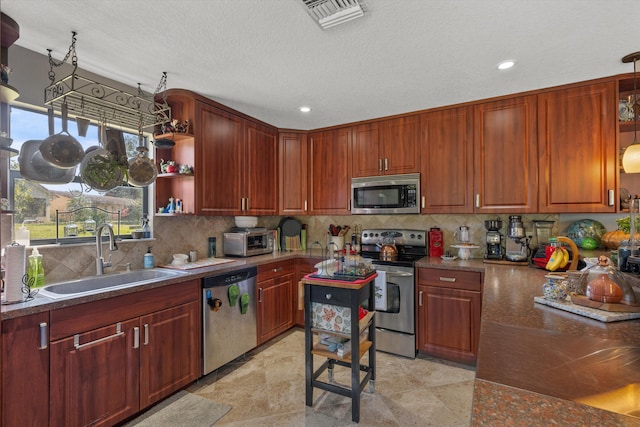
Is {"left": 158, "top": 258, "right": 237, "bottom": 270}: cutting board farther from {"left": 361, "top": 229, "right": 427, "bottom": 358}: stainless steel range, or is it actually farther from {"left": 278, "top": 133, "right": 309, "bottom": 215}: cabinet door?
{"left": 361, "top": 229, "right": 427, "bottom": 358}: stainless steel range

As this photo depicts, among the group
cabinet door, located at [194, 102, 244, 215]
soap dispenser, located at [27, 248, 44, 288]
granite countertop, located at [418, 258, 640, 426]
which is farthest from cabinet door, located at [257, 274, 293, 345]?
granite countertop, located at [418, 258, 640, 426]

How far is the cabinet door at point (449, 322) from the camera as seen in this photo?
2753 millimetres

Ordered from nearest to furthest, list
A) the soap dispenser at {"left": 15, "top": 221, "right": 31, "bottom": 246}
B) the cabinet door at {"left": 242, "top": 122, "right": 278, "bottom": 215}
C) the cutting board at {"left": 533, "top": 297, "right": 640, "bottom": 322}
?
the cutting board at {"left": 533, "top": 297, "right": 640, "bottom": 322}, the soap dispenser at {"left": 15, "top": 221, "right": 31, "bottom": 246}, the cabinet door at {"left": 242, "top": 122, "right": 278, "bottom": 215}

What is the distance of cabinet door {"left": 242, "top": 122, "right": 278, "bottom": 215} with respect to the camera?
3.43 meters

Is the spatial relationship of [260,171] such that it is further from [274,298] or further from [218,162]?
[274,298]

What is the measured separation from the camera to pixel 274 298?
331 centimetres

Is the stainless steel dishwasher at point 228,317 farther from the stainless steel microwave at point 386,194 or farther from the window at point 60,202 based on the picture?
the stainless steel microwave at point 386,194

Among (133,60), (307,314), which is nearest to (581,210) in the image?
(307,314)

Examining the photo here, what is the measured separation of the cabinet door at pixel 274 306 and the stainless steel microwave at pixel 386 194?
1.12 metres

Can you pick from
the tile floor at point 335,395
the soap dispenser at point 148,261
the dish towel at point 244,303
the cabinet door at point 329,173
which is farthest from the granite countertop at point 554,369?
the soap dispenser at point 148,261

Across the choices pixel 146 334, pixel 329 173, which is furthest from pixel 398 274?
pixel 146 334

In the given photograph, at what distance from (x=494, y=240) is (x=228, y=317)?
2.47m

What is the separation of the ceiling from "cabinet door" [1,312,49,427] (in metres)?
1.63

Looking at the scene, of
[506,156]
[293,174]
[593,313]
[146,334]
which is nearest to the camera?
[593,313]
